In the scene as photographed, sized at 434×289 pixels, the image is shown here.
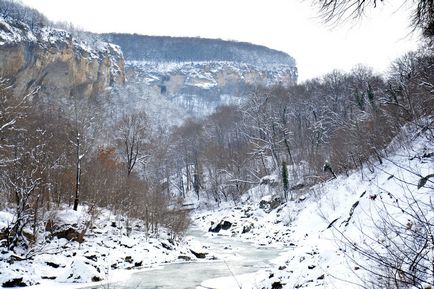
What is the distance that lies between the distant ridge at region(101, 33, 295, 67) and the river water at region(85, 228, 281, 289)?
406ft

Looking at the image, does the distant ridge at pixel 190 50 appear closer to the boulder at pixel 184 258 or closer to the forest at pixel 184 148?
the forest at pixel 184 148

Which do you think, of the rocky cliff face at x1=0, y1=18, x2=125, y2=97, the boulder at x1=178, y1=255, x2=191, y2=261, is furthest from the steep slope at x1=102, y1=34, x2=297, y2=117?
the boulder at x1=178, y1=255, x2=191, y2=261

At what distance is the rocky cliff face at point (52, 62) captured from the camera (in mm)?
56844

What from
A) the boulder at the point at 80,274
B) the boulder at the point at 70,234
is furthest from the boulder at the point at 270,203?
the boulder at the point at 80,274

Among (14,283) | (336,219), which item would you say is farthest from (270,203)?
(14,283)

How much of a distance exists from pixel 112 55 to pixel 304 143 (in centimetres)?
5732

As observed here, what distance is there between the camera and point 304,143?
4684cm

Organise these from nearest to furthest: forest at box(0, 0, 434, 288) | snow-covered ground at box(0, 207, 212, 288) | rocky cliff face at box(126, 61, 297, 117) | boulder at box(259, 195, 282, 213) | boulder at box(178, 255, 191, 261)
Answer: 1. snow-covered ground at box(0, 207, 212, 288)
2. forest at box(0, 0, 434, 288)
3. boulder at box(178, 255, 191, 261)
4. boulder at box(259, 195, 282, 213)
5. rocky cliff face at box(126, 61, 297, 117)

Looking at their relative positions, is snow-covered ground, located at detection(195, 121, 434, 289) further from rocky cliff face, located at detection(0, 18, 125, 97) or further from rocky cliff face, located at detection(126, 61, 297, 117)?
rocky cliff face, located at detection(126, 61, 297, 117)

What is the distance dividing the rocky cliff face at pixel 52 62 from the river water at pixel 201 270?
4252cm

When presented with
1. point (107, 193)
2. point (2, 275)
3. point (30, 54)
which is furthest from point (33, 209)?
point (30, 54)

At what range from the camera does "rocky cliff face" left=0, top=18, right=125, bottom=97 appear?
56844 mm

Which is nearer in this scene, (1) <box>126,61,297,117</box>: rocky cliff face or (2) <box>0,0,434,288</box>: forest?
(2) <box>0,0,434,288</box>: forest

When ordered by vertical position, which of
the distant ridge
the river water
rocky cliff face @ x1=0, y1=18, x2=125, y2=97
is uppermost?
the distant ridge
